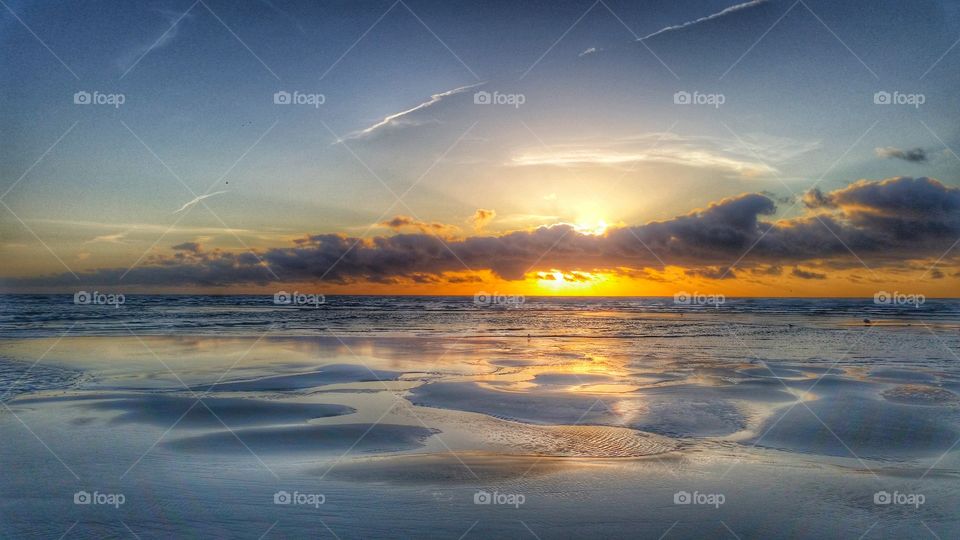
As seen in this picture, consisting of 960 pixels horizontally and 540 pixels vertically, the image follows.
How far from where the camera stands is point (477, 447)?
28.2ft

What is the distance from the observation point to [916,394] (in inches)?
500

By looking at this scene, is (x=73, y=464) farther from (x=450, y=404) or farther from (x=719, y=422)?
(x=719, y=422)

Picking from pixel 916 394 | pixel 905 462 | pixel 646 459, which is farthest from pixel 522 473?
pixel 916 394

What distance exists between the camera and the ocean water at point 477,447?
20.3 ft

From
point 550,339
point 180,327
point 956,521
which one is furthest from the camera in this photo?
point 180,327

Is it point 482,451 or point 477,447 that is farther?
point 477,447

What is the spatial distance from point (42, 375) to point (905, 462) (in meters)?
16.4

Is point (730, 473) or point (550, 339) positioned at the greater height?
point (550, 339)

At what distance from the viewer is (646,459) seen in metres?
8.02

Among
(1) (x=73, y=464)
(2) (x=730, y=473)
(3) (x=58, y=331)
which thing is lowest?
(2) (x=730, y=473)

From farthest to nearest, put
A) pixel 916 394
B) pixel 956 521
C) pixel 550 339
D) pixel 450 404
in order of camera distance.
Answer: pixel 550 339 → pixel 916 394 → pixel 450 404 → pixel 956 521

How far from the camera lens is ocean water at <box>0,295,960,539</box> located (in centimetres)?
618

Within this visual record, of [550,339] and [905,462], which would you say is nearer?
[905,462]

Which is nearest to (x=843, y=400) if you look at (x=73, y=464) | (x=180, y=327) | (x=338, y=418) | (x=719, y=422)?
(x=719, y=422)
